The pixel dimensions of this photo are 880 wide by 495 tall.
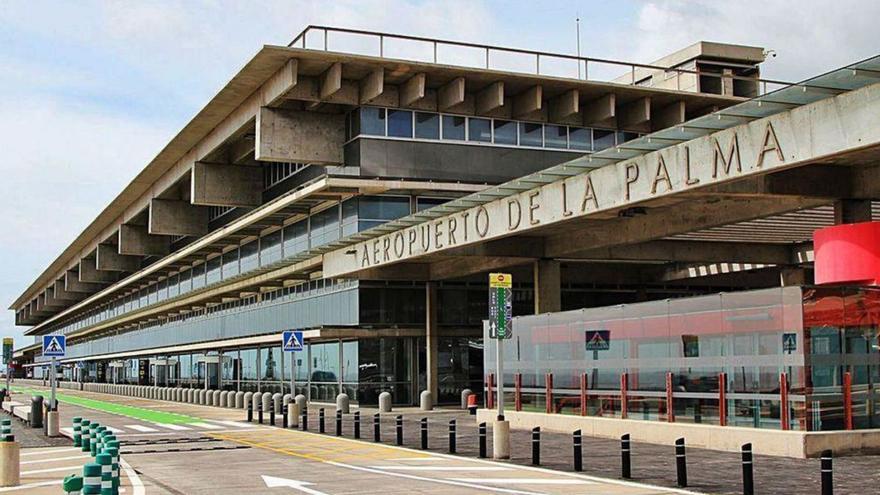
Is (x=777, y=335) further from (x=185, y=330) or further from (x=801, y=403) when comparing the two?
(x=185, y=330)

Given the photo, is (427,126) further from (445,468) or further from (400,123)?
(445,468)

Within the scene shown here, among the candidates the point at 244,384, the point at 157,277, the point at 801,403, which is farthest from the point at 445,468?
the point at 157,277

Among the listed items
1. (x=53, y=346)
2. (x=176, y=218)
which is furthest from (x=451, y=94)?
(x=176, y=218)

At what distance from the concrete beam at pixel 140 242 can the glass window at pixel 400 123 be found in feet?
132

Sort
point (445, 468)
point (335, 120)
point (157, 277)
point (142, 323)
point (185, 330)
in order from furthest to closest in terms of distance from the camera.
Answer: point (142, 323) → point (157, 277) → point (185, 330) → point (335, 120) → point (445, 468)

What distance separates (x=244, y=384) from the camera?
65375 millimetres

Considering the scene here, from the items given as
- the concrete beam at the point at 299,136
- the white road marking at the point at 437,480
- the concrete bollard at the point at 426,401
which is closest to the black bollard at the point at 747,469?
the white road marking at the point at 437,480

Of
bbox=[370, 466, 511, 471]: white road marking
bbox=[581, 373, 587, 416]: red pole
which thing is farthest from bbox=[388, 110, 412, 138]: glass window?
bbox=[370, 466, 511, 471]: white road marking

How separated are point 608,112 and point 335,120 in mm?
12186

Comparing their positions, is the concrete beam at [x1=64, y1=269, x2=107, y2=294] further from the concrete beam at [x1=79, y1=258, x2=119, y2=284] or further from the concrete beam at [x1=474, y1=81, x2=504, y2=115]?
the concrete beam at [x1=474, y1=81, x2=504, y2=115]

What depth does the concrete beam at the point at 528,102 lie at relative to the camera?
4725 centimetres

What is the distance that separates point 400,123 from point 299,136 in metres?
4.28

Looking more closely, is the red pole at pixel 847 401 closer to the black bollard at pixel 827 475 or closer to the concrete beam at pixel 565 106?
the black bollard at pixel 827 475

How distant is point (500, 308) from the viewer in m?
25.5
